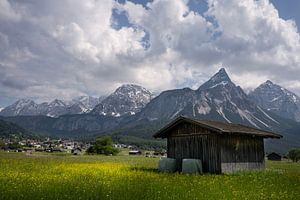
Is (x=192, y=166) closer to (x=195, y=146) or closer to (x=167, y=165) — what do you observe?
(x=195, y=146)

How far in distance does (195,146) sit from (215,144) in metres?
2.43

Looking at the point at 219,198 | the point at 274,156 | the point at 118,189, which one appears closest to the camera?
the point at 219,198

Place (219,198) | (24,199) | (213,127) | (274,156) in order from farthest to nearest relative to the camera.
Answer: (274,156) < (213,127) < (219,198) < (24,199)

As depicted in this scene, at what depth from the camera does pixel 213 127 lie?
32281 mm

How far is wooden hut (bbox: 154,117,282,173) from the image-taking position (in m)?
33.2

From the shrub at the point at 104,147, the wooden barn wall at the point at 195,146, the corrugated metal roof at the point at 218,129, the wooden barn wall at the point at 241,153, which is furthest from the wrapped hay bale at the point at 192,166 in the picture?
the shrub at the point at 104,147

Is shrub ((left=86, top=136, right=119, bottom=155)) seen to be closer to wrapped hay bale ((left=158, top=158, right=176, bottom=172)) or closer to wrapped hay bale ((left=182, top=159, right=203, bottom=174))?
wrapped hay bale ((left=158, top=158, right=176, bottom=172))

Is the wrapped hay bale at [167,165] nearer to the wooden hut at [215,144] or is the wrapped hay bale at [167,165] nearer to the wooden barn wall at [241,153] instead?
the wooden hut at [215,144]

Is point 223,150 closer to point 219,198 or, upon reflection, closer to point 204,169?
point 204,169

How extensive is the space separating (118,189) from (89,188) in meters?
1.57

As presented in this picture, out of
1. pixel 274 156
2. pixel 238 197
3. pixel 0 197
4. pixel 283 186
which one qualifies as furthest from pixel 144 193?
pixel 274 156

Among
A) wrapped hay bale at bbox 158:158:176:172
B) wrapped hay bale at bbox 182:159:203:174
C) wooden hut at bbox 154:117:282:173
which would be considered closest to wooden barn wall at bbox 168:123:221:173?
wooden hut at bbox 154:117:282:173

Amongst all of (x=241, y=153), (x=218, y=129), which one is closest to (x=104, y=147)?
(x=241, y=153)

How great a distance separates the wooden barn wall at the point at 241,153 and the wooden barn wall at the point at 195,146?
0.72 metres
